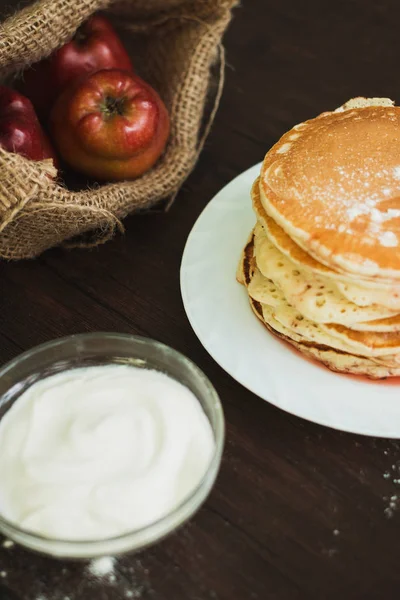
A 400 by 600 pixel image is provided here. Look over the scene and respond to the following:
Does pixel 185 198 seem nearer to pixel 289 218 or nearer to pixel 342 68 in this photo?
pixel 289 218

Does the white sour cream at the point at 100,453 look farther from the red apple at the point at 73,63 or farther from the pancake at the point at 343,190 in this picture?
the red apple at the point at 73,63

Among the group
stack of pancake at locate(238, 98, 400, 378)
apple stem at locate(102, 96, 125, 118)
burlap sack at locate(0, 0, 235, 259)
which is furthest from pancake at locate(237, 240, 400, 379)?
apple stem at locate(102, 96, 125, 118)

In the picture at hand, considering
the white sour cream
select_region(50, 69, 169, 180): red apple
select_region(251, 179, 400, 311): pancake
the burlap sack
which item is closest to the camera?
the white sour cream

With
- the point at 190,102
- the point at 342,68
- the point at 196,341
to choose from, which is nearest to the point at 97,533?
the point at 196,341

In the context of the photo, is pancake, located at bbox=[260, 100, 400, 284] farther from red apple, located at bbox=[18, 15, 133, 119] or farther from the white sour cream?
red apple, located at bbox=[18, 15, 133, 119]

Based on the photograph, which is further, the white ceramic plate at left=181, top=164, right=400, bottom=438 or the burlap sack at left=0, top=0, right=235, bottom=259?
the burlap sack at left=0, top=0, right=235, bottom=259

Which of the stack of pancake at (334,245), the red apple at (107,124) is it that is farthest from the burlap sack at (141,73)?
the stack of pancake at (334,245)
